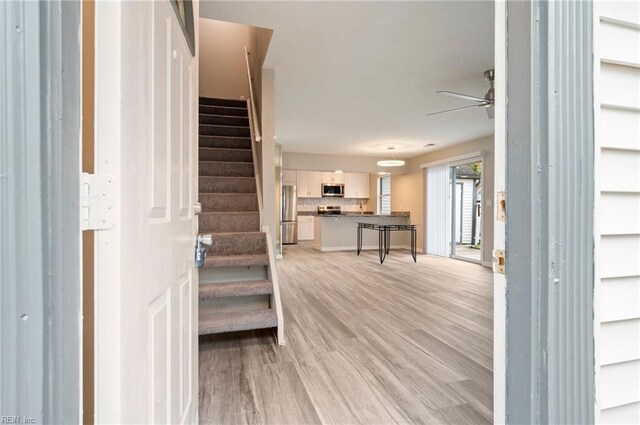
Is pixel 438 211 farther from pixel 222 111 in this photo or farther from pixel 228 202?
pixel 228 202

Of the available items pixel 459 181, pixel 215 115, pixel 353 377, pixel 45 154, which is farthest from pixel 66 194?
pixel 459 181

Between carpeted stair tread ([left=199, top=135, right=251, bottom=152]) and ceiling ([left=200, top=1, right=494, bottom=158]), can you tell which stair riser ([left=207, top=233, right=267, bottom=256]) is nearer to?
carpeted stair tread ([left=199, top=135, right=251, bottom=152])

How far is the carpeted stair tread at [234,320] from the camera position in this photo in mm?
2244

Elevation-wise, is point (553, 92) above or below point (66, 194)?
Answer: above

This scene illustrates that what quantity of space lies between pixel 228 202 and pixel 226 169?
59cm

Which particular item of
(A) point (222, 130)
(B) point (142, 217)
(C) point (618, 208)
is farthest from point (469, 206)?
(B) point (142, 217)

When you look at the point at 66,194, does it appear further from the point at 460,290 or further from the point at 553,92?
the point at 460,290

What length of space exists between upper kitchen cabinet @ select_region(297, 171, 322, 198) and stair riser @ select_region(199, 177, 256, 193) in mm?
6366

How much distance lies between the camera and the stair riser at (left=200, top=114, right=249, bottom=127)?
426 cm

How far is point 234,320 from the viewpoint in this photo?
232 centimetres

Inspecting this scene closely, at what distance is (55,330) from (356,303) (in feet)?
10.4

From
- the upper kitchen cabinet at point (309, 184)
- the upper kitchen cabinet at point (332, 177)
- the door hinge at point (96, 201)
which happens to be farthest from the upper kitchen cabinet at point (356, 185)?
the door hinge at point (96, 201)

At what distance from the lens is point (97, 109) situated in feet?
1.90

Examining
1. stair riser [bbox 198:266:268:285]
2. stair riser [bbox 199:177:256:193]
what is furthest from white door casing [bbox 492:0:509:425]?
stair riser [bbox 199:177:256:193]
